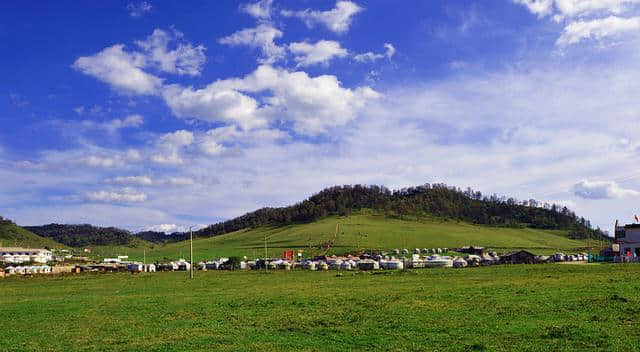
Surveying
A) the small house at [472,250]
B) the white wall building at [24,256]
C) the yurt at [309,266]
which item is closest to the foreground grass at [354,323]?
the yurt at [309,266]

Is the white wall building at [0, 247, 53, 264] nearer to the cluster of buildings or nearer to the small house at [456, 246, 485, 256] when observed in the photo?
the small house at [456, 246, 485, 256]

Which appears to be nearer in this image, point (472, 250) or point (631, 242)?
point (631, 242)

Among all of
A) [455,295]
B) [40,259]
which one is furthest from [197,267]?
[455,295]

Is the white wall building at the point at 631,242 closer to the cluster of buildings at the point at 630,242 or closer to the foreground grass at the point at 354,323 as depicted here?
the cluster of buildings at the point at 630,242

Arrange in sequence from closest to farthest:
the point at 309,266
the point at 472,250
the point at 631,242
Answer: the point at 631,242
the point at 309,266
the point at 472,250

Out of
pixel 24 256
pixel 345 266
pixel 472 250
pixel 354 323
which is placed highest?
pixel 354 323

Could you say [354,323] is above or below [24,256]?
above

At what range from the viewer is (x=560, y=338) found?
1906 cm

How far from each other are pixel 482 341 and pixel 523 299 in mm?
13739

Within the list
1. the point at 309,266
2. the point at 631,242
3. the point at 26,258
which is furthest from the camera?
the point at 26,258

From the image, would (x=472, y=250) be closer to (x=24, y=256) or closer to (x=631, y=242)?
(x=631, y=242)

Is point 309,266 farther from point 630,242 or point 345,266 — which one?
point 630,242

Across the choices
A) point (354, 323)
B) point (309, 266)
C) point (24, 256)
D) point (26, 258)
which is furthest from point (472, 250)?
point (354, 323)

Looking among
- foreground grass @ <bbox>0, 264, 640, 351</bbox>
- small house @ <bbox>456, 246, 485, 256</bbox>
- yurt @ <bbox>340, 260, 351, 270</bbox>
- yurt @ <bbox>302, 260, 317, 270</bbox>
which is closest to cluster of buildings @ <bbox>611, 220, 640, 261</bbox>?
yurt @ <bbox>340, 260, 351, 270</bbox>
